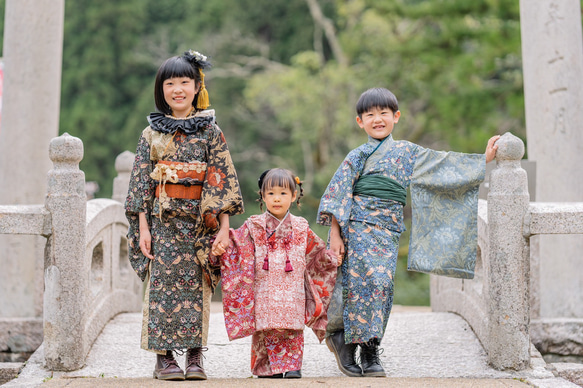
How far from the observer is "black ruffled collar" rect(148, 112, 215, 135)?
4.25 meters

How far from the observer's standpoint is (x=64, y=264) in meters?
4.51

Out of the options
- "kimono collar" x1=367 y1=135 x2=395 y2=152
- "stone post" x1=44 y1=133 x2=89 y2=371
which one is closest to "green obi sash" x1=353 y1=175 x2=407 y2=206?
"kimono collar" x1=367 y1=135 x2=395 y2=152

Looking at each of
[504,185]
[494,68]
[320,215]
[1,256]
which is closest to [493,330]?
[504,185]

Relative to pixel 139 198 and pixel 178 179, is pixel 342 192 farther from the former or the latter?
pixel 139 198

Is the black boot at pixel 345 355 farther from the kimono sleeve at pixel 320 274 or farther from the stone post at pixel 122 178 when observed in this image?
the stone post at pixel 122 178

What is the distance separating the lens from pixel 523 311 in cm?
448

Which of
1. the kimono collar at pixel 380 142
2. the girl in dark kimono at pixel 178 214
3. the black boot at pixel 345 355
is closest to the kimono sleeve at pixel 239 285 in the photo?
the girl in dark kimono at pixel 178 214

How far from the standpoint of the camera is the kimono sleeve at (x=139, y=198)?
425 cm

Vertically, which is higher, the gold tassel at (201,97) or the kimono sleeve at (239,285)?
the gold tassel at (201,97)

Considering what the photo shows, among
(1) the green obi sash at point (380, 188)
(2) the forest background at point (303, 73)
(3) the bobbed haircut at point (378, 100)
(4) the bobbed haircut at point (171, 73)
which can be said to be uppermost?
(2) the forest background at point (303, 73)

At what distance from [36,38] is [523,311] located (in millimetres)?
4780

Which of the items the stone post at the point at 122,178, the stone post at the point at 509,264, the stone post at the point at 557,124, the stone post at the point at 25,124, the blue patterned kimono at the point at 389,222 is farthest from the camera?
the stone post at the point at 122,178

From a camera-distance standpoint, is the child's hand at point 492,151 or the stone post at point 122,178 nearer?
the child's hand at point 492,151

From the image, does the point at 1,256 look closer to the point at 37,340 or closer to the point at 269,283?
the point at 37,340
